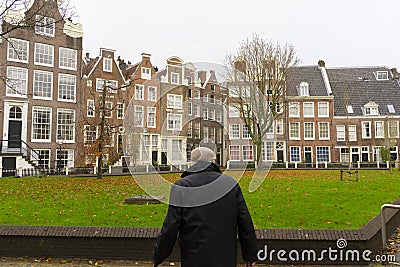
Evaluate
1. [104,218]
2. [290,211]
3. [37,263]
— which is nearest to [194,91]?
[37,263]

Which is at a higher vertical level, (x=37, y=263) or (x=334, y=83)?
(x=334, y=83)

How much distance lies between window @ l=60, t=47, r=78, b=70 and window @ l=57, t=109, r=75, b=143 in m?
4.49

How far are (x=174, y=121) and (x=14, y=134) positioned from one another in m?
32.1

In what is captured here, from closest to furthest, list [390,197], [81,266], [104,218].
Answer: [81,266] < [104,218] < [390,197]

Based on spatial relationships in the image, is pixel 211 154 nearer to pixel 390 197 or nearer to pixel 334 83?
pixel 390 197

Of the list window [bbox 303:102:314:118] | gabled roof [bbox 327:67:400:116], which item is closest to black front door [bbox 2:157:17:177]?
window [bbox 303:102:314:118]

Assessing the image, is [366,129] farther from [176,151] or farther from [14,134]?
[176,151]

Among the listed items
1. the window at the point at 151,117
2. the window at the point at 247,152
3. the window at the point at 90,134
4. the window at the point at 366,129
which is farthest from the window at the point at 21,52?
the window at the point at 366,129

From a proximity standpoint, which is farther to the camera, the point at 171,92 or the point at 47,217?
the point at 47,217

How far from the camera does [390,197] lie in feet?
44.4

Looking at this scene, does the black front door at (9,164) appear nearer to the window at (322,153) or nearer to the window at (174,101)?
the window at (174,101)

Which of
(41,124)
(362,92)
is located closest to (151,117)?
(41,124)

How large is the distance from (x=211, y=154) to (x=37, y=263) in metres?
4.62

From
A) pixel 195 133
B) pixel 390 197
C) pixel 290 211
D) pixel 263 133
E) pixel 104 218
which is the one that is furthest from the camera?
pixel 390 197
